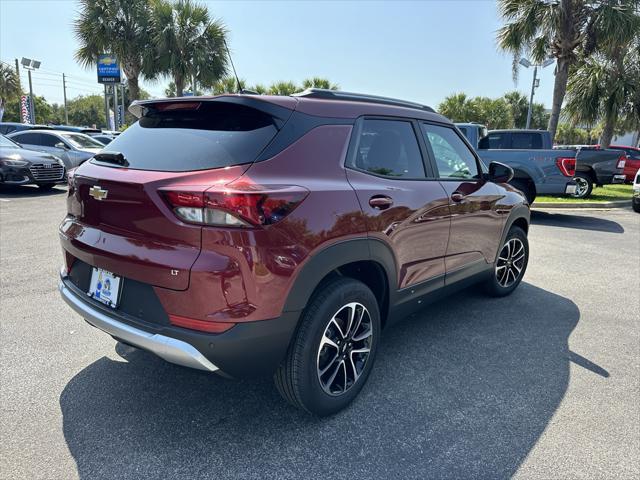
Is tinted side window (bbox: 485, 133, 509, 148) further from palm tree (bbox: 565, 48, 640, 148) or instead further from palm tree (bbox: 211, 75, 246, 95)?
palm tree (bbox: 211, 75, 246, 95)

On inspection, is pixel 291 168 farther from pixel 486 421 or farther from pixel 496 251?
pixel 496 251

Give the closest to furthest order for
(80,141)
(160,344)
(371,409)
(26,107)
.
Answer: (160,344) → (371,409) → (80,141) → (26,107)

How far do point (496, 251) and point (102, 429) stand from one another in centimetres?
349

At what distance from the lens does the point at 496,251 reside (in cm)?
425

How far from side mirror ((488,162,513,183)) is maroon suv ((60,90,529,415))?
1.16 metres

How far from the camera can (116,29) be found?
20.2 meters

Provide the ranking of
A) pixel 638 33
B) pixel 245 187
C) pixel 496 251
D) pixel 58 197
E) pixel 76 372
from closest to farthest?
pixel 245 187 < pixel 76 372 < pixel 496 251 < pixel 58 197 < pixel 638 33

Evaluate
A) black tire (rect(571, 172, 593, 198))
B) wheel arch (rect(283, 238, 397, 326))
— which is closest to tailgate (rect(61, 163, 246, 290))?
wheel arch (rect(283, 238, 397, 326))

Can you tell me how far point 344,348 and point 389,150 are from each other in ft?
4.32

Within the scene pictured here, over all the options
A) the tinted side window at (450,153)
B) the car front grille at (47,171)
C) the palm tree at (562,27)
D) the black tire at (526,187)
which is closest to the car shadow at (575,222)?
the black tire at (526,187)

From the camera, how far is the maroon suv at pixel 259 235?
207 cm

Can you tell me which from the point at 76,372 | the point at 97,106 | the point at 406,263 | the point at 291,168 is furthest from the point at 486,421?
the point at 97,106

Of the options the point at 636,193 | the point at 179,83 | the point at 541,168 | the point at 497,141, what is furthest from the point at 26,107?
the point at 636,193

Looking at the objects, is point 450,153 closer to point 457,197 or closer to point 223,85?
point 457,197
